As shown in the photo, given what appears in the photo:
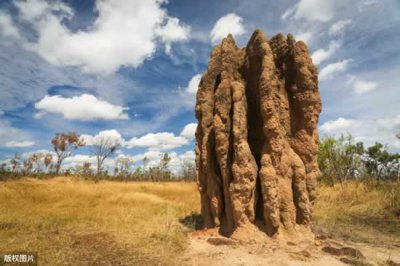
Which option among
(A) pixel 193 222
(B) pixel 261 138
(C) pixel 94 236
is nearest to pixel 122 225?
(C) pixel 94 236

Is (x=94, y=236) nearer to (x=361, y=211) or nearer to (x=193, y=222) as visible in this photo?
(x=193, y=222)

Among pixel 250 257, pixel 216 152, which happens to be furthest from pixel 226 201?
pixel 250 257

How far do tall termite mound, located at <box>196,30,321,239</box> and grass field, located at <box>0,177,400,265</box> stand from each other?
157 centimetres

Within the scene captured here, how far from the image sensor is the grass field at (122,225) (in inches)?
236

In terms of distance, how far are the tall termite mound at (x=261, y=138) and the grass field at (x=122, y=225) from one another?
157cm

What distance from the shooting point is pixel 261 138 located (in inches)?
305

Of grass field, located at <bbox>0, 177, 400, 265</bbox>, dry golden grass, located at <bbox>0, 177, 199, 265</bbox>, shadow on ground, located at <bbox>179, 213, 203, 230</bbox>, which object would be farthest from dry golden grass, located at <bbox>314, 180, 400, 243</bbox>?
dry golden grass, located at <bbox>0, 177, 199, 265</bbox>

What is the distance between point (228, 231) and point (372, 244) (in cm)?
335

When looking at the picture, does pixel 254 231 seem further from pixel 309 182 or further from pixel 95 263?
pixel 95 263

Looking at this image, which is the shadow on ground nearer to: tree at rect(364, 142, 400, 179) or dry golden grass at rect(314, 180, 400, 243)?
dry golden grass at rect(314, 180, 400, 243)

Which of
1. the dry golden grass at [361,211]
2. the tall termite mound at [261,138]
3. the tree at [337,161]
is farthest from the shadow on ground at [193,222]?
the tree at [337,161]

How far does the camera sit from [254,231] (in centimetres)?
680

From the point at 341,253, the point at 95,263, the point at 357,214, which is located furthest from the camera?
the point at 357,214

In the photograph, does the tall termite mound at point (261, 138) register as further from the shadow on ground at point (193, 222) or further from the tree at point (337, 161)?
the tree at point (337, 161)
